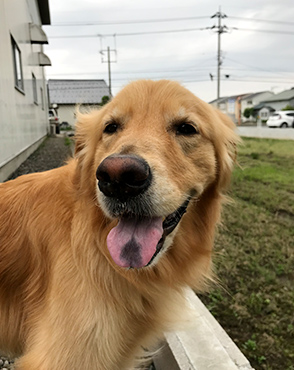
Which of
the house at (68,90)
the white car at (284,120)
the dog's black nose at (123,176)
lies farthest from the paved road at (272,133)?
the house at (68,90)

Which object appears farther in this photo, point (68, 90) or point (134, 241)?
point (68, 90)

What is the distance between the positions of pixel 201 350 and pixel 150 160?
1399 millimetres

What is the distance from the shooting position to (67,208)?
1.93m

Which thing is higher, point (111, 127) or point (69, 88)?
point (69, 88)

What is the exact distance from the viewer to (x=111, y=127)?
6.52 ft

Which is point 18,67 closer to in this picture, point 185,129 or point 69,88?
point 185,129

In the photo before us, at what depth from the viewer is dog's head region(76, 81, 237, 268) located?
1485 millimetres

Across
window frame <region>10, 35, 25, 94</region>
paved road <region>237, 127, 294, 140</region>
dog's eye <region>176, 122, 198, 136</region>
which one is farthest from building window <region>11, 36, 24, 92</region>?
paved road <region>237, 127, 294, 140</region>

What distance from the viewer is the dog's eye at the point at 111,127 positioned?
6.43 feet

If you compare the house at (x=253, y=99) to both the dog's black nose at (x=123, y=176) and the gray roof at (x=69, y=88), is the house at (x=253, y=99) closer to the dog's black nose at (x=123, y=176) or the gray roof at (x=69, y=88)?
the gray roof at (x=69, y=88)

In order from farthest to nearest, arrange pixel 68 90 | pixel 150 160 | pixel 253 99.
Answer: pixel 253 99, pixel 68 90, pixel 150 160

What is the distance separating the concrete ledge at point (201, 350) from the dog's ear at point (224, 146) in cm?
103

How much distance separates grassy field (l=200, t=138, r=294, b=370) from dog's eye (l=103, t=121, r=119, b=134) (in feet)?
3.18

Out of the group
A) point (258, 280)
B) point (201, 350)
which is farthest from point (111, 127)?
point (258, 280)
